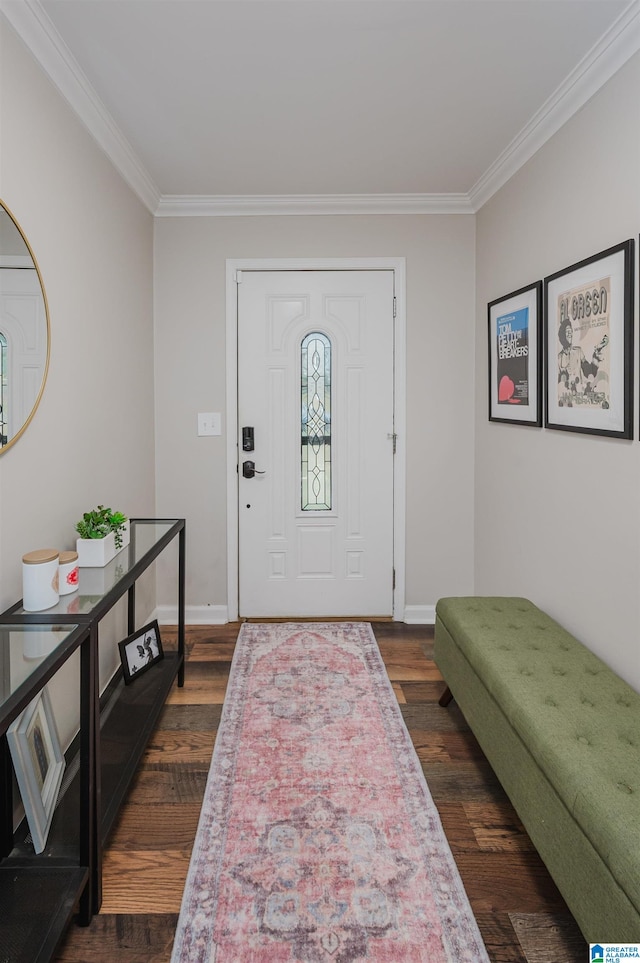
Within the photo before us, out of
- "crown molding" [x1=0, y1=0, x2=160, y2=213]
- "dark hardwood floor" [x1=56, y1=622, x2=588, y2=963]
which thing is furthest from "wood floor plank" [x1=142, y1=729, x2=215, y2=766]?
"crown molding" [x1=0, y1=0, x2=160, y2=213]

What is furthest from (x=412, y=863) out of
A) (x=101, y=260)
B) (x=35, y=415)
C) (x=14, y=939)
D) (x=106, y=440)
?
(x=101, y=260)

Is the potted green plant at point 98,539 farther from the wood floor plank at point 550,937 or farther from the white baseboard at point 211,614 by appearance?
the wood floor plank at point 550,937

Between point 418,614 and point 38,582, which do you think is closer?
point 38,582

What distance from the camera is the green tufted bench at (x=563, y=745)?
1230 mm

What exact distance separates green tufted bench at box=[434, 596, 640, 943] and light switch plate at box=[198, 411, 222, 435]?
1.87 m

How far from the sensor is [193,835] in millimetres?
1821

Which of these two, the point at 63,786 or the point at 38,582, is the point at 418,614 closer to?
the point at 63,786

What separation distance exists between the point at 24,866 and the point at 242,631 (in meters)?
2.02

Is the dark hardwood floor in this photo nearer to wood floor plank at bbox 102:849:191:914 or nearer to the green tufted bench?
wood floor plank at bbox 102:849:191:914

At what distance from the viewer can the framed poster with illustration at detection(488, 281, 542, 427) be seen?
2.67 m

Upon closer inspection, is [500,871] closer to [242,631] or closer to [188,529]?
[242,631]

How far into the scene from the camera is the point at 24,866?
151 cm

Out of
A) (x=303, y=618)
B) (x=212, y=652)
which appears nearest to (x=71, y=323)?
(x=212, y=652)

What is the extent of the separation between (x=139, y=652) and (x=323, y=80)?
8.16 feet
